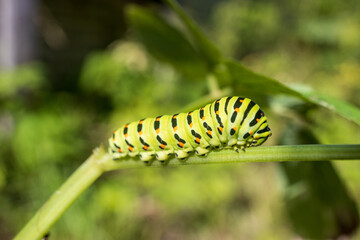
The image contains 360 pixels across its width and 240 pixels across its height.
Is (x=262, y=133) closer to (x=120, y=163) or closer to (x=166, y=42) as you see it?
(x=120, y=163)

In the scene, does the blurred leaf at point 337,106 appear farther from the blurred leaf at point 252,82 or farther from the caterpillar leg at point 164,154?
the caterpillar leg at point 164,154

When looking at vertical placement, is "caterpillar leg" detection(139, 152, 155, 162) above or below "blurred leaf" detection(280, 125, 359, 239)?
above

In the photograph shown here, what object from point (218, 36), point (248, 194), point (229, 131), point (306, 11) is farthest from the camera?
point (306, 11)

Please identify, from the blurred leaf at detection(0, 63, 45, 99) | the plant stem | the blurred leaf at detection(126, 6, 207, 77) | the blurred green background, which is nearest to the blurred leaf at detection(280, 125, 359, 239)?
the blurred leaf at detection(126, 6, 207, 77)

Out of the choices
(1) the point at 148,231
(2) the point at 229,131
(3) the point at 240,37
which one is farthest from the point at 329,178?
(3) the point at 240,37

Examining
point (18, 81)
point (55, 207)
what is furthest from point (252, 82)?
point (18, 81)

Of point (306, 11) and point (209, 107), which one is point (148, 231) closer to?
point (209, 107)

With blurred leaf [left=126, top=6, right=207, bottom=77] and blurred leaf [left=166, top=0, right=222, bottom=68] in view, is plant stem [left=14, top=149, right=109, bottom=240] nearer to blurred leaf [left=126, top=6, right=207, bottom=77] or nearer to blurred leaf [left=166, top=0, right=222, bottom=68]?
blurred leaf [left=166, top=0, right=222, bottom=68]

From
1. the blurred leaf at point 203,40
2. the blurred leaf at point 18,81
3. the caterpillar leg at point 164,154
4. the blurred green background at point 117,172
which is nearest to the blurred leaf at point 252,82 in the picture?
the blurred leaf at point 203,40
